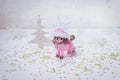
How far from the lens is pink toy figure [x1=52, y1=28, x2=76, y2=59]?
4.92 ft

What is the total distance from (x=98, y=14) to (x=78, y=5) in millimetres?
165

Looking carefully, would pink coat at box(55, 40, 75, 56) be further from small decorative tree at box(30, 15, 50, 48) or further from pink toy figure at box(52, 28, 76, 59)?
small decorative tree at box(30, 15, 50, 48)

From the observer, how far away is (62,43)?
1515mm

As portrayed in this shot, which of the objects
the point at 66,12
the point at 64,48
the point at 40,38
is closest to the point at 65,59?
the point at 64,48

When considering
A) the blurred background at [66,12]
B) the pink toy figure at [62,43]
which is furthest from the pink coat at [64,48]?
the blurred background at [66,12]

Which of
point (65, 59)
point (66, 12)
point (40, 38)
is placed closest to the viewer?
point (65, 59)

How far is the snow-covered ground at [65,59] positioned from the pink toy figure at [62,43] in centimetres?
4

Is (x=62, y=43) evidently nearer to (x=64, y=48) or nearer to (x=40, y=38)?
(x=64, y=48)

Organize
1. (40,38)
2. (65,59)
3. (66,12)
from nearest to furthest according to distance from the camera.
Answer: (65,59)
(40,38)
(66,12)

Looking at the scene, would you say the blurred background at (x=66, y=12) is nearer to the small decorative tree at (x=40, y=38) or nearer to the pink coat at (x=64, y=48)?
the small decorative tree at (x=40, y=38)

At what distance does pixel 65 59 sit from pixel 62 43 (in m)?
0.10

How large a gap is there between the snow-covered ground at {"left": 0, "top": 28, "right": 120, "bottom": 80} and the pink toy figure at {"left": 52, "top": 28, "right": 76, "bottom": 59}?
4cm

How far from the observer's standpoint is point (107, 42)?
5.57 ft

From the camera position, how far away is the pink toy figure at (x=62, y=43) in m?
1.50
